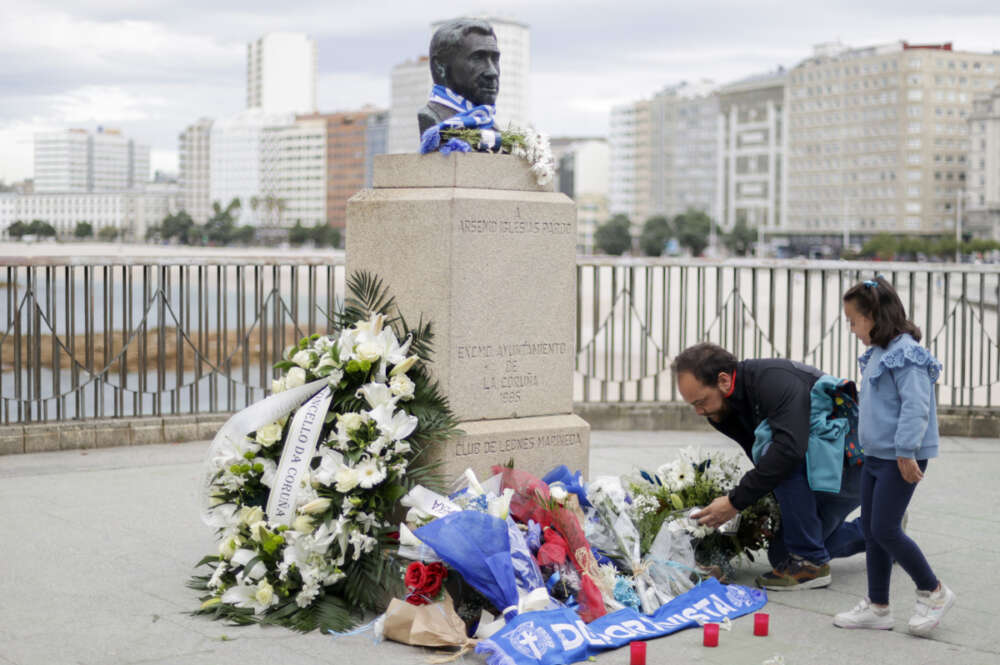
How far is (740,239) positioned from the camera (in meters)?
156

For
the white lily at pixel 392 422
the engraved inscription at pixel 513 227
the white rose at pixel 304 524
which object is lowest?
the white rose at pixel 304 524

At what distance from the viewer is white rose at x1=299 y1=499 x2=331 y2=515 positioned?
5.33 metres

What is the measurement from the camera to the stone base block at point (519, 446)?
589 centimetres

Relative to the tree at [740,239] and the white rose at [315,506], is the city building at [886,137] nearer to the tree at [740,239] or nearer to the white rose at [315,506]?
the tree at [740,239]

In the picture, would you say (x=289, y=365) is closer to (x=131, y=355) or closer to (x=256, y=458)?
(x=256, y=458)

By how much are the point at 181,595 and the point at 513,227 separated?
7.78ft

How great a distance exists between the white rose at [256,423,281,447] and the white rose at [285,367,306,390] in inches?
8.6

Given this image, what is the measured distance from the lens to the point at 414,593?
16.8ft

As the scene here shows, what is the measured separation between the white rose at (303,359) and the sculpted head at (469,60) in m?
1.64

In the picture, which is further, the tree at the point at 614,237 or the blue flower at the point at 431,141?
the tree at the point at 614,237

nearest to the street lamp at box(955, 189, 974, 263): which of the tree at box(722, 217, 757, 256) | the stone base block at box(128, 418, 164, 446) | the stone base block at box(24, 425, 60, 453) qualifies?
the tree at box(722, 217, 757, 256)

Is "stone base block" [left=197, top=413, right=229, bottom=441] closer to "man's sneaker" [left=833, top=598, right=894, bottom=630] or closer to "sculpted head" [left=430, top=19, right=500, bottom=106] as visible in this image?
"sculpted head" [left=430, top=19, right=500, bottom=106]

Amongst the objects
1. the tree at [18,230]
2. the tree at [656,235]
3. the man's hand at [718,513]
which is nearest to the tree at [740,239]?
the tree at [656,235]

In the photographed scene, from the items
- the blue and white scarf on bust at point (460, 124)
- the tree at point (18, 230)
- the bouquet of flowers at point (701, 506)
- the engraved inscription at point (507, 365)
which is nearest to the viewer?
the bouquet of flowers at point (701, 506)
